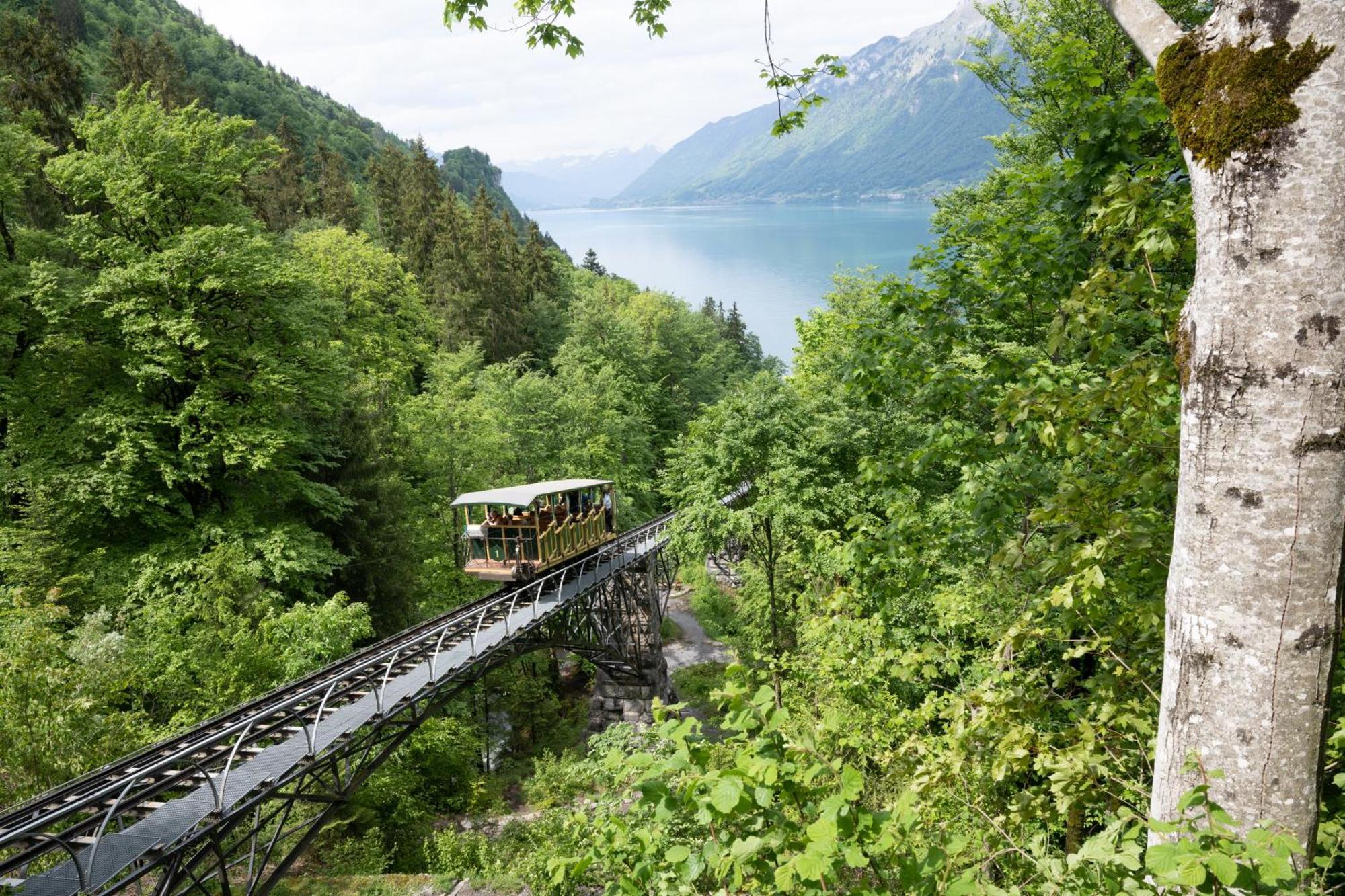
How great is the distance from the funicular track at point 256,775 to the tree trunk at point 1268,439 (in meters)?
10.0

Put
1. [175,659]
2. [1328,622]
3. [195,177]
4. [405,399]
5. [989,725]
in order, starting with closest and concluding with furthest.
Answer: [1328,622], [989,725], [175,659], [195,177], [405,399]

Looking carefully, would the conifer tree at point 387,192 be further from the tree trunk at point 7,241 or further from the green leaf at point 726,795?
the green leaf at point 726,795

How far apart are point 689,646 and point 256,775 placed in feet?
82.9

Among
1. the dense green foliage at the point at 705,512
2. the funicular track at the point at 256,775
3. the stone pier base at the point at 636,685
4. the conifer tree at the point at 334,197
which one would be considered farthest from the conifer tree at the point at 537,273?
the funicular track at the point at 256,775

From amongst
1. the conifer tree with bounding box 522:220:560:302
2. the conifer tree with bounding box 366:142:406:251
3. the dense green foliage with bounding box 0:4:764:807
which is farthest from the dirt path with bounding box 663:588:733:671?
the conifer tree with bounding box 366:142:406:251

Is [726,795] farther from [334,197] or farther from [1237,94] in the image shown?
[334,197]

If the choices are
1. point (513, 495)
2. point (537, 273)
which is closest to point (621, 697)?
point (513, 495)

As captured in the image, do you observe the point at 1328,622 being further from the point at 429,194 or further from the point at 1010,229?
the point at 429,194

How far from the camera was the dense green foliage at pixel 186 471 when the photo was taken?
13984 millimetres

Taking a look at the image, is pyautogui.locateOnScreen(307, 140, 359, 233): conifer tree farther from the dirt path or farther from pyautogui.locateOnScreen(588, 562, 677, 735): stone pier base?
pyautogui.locateOnScreen(588, 562, 677, 735): stone pier base

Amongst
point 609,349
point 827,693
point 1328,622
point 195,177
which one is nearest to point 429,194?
point 609,349

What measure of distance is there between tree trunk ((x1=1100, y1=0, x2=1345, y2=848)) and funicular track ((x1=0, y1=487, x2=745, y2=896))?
32.9 feet

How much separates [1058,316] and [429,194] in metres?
58.0

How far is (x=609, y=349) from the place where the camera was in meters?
46.7
